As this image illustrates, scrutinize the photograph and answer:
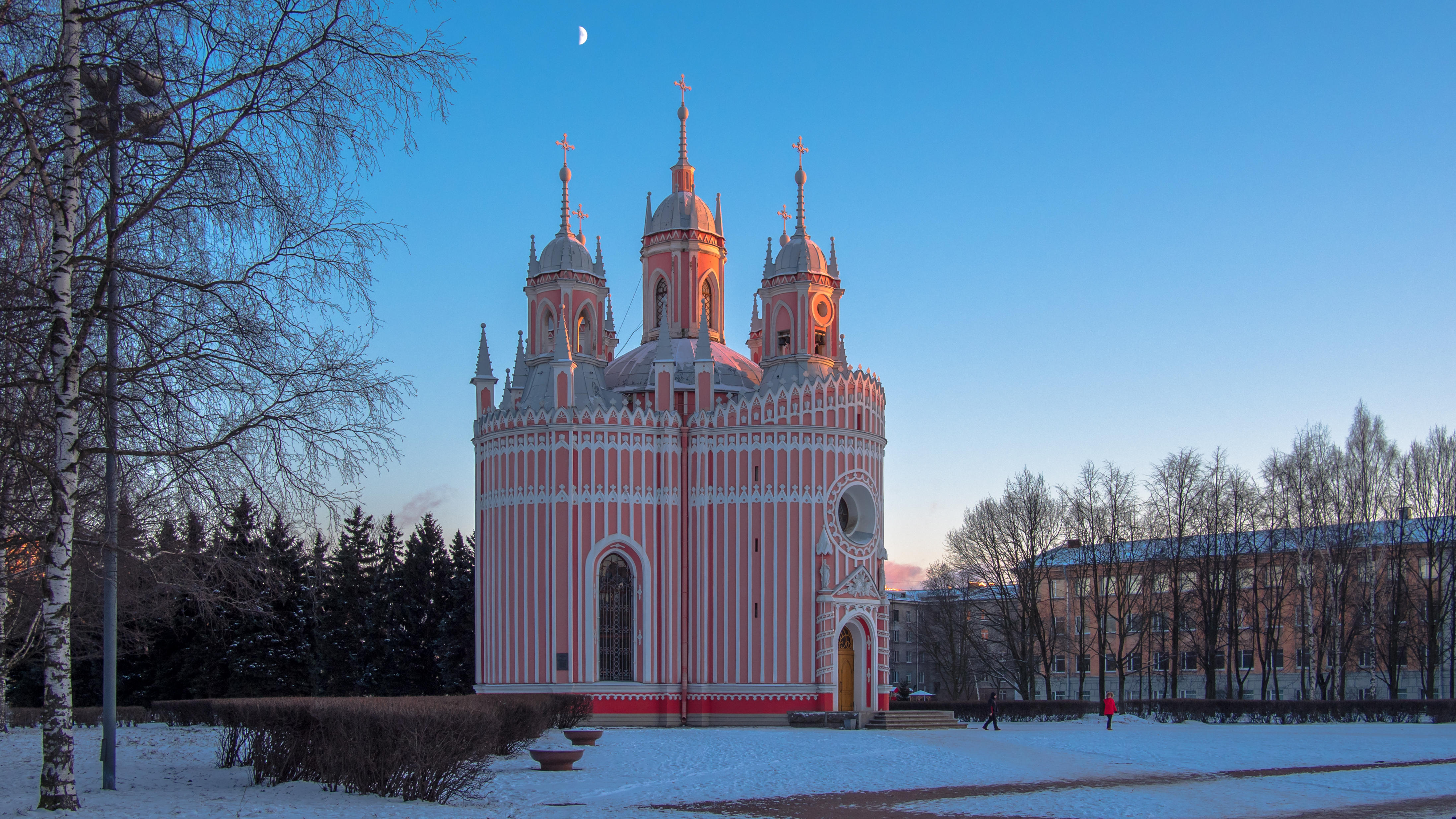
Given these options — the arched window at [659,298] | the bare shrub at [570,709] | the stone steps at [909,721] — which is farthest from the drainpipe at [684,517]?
the arched window at [659,298]

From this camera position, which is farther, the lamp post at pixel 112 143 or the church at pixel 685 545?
the church at pixel 685 545

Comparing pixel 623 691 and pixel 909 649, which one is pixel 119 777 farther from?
→ pixel 909 649

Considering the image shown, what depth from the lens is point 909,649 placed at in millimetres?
Result: 107250

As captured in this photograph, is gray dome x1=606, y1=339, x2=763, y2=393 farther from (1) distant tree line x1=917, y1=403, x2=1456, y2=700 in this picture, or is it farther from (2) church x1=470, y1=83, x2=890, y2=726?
(1) distant tree line x1=917, y1=403, x2=1456, y2=700

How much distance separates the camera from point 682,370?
40844mm

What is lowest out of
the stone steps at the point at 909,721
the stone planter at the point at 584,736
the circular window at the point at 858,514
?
the stone steps at the point at 909,721

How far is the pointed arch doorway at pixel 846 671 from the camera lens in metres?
38.4

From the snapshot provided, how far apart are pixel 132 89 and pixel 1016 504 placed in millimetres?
44233

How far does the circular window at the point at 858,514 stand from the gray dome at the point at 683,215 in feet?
34.6

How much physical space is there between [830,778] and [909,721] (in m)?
16.5

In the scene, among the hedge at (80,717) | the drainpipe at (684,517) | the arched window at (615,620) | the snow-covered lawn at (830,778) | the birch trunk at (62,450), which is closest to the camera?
the birch trunk at (62,450)

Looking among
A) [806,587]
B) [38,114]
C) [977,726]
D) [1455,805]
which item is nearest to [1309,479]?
[977,726]

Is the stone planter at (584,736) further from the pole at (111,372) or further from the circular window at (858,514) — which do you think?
the circular window at (858,514)

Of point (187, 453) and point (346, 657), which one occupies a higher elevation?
point (187, 453)
